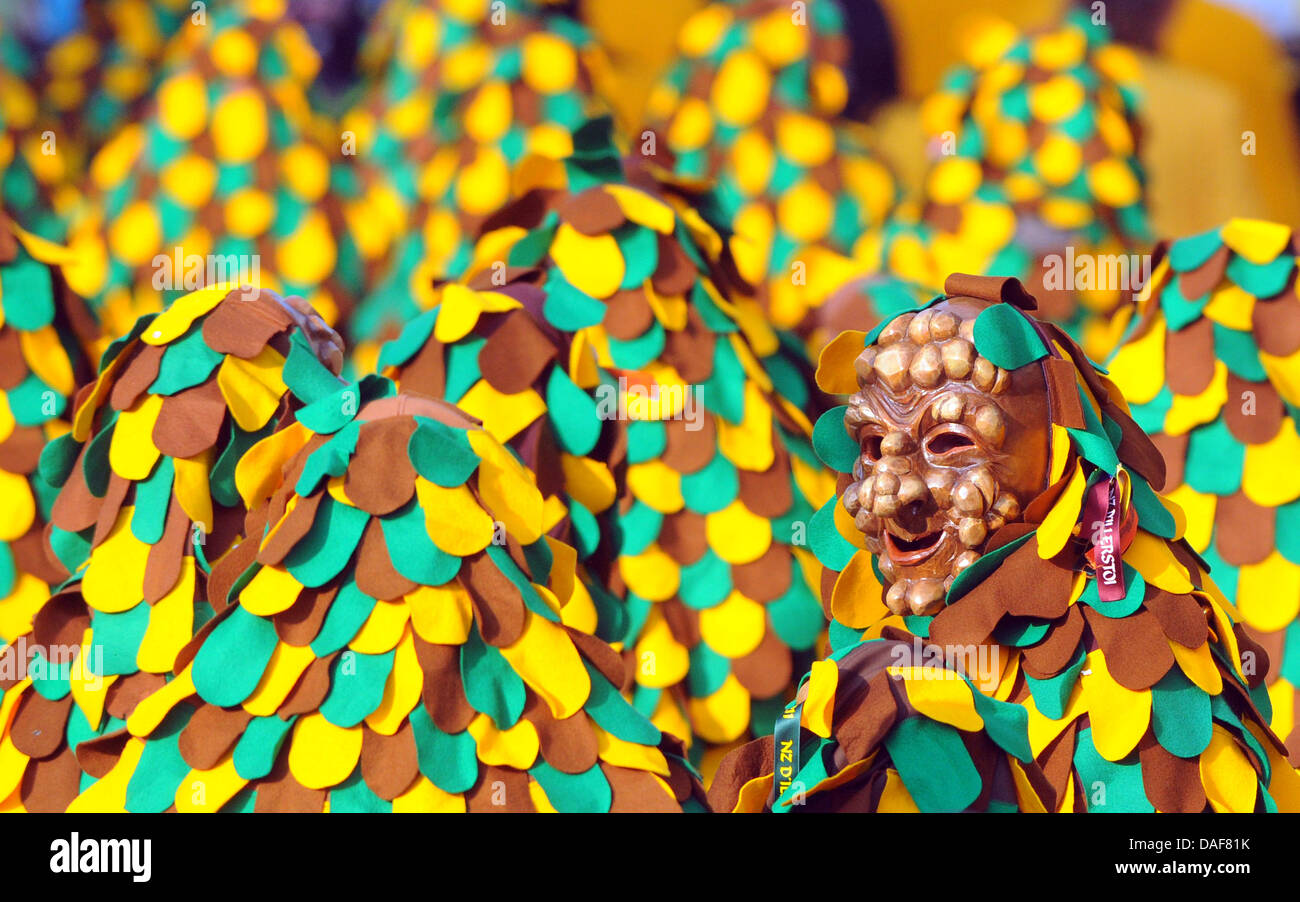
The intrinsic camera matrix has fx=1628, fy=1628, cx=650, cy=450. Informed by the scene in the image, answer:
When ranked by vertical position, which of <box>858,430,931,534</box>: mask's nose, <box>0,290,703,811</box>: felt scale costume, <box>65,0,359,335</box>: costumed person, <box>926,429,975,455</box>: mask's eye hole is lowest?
<box>0,290,703,811</box>: felt scale costume

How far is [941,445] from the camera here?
143 centimetres

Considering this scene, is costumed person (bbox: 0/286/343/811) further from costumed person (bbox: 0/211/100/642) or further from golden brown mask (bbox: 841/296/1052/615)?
golden brown mask (bbox: 841/296/1052/615)

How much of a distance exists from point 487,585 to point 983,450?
0.45m

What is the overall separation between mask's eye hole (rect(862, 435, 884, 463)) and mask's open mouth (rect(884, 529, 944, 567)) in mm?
69

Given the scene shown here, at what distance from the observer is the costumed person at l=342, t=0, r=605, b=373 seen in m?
2.78

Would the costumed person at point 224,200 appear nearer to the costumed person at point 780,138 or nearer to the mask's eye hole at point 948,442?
the costumed person at point 780,138

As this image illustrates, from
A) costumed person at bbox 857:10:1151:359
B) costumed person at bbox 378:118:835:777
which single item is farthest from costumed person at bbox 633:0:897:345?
costumed person at bbox 378:118:835:777

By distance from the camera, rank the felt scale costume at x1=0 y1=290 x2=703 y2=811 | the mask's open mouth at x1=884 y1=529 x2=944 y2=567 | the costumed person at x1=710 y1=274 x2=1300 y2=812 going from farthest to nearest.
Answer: the mask's open mouth at x1=884 y1=529 x2=944 y2=567, the costumed person at x1=710 y1=274 x2=1300 y2=812, the felt scale costume at x1=0 y1=290 x2=703 y2=811

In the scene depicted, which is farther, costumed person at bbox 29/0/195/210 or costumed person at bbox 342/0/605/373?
costumed person at bbox 29/0/195/210

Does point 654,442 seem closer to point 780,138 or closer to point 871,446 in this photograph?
point 871,446

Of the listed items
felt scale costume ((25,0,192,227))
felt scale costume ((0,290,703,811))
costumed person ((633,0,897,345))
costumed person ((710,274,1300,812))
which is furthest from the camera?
felt scale costume ((25,0,192,227))

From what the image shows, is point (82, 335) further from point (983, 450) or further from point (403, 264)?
point (983, 450)
